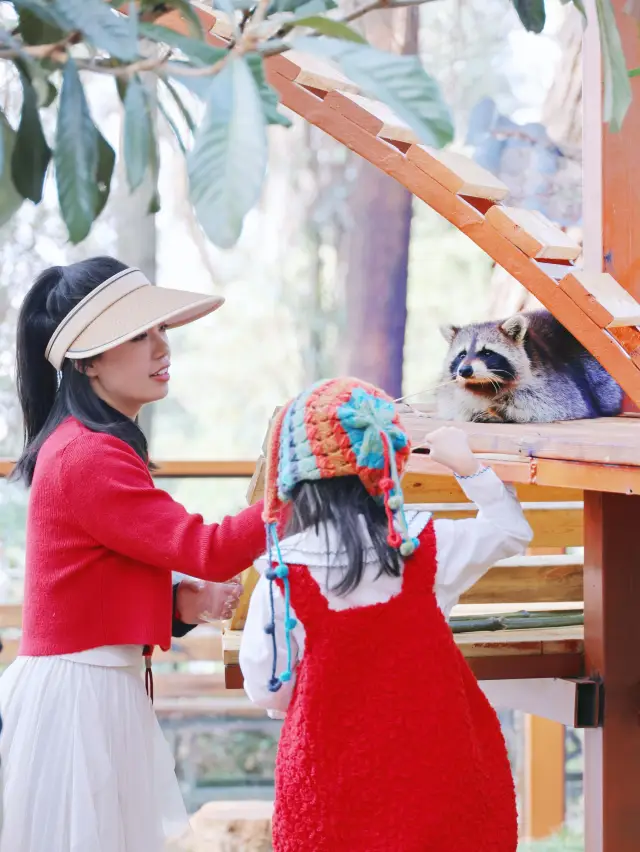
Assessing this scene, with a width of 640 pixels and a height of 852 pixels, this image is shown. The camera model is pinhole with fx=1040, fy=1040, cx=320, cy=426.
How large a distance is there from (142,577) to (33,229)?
23.5 feet

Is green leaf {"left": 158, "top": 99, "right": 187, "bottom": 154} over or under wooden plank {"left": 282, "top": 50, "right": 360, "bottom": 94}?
under

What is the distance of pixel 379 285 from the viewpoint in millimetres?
7156

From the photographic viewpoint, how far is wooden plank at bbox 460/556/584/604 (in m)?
2.52

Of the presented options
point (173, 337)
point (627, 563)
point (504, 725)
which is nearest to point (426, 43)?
point (173, 337)

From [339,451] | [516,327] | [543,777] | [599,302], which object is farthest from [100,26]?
[543,777]

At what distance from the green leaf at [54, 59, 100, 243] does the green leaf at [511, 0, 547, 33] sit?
0.39 m

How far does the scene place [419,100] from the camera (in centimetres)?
68

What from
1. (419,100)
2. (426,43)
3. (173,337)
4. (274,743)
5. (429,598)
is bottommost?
(274,743)

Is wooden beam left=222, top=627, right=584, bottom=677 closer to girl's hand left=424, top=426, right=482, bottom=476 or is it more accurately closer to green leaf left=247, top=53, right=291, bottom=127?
girl's hand left=424, top=426, right=482, bottom=476

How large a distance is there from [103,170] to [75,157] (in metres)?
0.09

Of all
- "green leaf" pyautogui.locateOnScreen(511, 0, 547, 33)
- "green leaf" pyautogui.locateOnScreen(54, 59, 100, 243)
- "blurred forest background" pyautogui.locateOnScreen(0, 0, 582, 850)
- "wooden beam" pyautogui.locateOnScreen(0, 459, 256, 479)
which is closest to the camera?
"green leaf" pyautogui.locateOnScreen(54, 59, 100, 243)

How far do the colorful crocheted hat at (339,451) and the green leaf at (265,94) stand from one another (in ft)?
2.85

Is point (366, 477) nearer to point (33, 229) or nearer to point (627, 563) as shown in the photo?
point (627, 563)

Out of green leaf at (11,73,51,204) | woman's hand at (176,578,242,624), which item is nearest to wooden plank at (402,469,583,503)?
woman's hand at (176,578,242,624)
